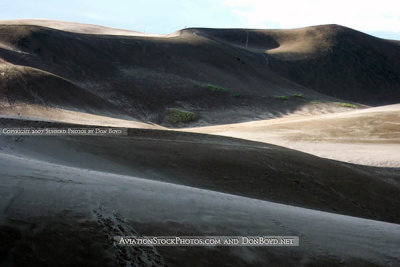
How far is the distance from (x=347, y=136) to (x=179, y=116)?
511 inches

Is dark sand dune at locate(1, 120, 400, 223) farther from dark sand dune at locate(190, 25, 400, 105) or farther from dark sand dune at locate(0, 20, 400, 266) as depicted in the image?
dark sand dune at locate(190, 25, 400, 105)

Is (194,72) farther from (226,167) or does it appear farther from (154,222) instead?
(154,222)

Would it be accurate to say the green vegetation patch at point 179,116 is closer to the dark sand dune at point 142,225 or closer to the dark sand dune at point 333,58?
the dark sand dune at point 142,225

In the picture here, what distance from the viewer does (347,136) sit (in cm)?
1558

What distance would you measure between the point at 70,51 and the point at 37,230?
102 feet

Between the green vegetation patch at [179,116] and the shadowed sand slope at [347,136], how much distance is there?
828 centimetres

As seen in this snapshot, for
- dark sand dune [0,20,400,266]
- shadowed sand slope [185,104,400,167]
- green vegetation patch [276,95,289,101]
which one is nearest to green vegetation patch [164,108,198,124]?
dark sand dune [0,20,400,266]

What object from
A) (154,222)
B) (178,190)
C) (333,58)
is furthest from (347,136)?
(333,58)

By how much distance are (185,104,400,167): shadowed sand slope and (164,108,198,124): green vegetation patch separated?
8283 mm

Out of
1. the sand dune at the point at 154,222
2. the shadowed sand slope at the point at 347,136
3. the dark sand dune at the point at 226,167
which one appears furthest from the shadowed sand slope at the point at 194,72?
the sand dune at the point at 154,222

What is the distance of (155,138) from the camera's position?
8414 millimetres

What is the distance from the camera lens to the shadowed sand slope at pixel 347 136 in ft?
42.1

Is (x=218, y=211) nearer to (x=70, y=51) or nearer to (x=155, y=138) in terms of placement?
(x=155, y=138)

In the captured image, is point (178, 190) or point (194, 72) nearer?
point (178, 190)
